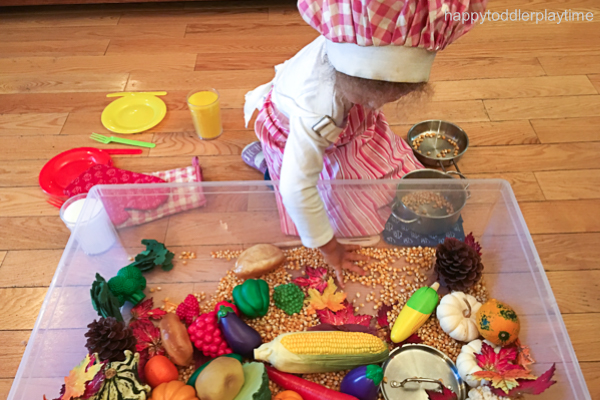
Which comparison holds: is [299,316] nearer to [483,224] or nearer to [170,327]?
[170,327]

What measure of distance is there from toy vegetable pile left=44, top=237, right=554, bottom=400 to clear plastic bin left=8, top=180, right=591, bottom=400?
0.05 metres

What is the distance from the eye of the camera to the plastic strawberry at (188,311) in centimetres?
92

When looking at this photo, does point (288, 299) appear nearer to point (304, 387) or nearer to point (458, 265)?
point (304, 387)

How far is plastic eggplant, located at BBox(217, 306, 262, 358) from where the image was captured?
0.83 metres

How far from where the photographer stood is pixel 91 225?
996mm

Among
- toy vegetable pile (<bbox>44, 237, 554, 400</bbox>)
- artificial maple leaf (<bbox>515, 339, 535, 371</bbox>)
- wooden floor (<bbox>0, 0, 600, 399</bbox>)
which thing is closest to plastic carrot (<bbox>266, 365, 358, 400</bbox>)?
toy vegetable pile (<bbox>44, 237, 554, 400</bbox>)

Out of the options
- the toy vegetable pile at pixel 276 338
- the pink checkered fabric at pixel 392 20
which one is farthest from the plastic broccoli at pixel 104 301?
Answer: the pink checkered fabric at pixel 392 20

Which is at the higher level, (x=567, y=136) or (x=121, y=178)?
(x=121, y=178)

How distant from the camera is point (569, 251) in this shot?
1.10 metres

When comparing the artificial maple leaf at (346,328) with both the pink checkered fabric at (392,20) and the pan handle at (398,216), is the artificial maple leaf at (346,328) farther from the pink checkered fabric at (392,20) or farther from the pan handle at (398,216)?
the pink checkered fabric at (392,20)

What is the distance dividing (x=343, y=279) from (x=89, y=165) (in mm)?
812

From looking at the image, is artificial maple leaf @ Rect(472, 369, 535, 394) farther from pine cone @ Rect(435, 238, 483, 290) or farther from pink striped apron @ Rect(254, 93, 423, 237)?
pink striped apron @ Rect(254, 93, 423, 237)

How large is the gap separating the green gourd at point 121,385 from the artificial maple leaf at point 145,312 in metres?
0.17

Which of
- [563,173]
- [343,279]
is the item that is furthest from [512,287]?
[563,173]
